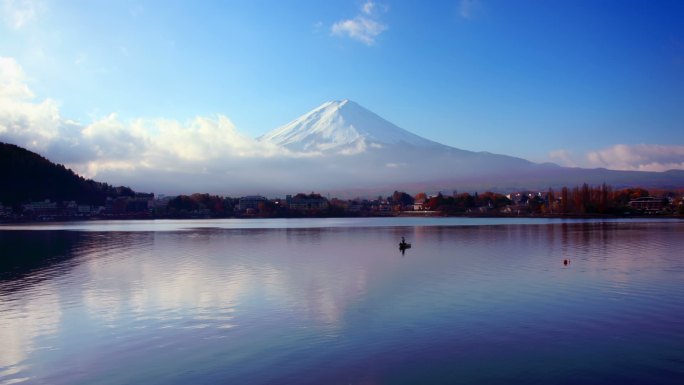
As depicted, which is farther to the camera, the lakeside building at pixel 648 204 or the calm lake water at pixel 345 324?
the lakeside building at pixel 648 204

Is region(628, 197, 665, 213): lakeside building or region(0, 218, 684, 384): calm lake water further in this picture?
region(628, 197, 665, 213): lakeside building

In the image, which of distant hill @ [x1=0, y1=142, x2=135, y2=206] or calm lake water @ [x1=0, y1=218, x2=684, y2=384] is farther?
distant hill @ [x1=0, y1=142, x2=135, y2=206]

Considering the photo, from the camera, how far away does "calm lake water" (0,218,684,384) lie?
384 inches

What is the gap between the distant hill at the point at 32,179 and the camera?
408 ft

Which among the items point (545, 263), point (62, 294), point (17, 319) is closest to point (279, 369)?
point (17, 319)

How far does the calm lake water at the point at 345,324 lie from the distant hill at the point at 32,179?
115756mm

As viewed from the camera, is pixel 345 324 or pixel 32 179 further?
pixel 32 179

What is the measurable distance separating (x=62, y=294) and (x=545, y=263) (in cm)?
2154

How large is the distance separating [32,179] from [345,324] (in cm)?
13915

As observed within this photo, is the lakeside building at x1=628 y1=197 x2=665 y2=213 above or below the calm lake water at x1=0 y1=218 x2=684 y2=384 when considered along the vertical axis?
above

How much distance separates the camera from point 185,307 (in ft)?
52.1

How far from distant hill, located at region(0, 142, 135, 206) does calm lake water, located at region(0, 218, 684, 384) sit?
116 m

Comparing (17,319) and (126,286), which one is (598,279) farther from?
(17,319)

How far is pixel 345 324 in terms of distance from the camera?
13484 mm
